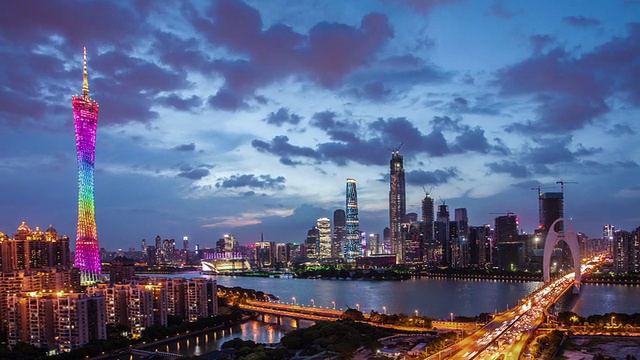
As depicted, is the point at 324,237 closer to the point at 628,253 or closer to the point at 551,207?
the point at 551,207

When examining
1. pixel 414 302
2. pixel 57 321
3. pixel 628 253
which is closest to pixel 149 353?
pixel 57 321

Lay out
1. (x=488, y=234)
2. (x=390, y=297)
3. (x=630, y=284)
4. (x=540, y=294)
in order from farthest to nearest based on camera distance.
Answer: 1. (x=488, y=234)
2. (x=630, y=284)
3. (x=390, y=297)
4. (x=540, y=294)

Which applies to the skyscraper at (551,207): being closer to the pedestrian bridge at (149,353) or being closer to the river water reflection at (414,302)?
the river water reflection at (414,302)

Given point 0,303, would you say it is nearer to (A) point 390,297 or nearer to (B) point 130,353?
(B) point 130,353

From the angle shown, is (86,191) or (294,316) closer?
(294,316)

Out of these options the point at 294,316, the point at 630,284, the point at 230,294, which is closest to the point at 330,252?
the point at 630,284

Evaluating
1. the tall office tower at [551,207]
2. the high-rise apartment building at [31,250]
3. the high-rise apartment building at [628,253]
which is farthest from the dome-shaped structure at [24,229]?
the tall office tower at [551,207]

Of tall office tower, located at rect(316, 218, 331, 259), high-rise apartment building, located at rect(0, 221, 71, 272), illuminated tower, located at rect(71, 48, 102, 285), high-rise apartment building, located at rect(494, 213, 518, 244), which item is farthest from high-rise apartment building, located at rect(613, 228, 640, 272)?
tall office tower, located at rect(316, 218, 331, 259)
